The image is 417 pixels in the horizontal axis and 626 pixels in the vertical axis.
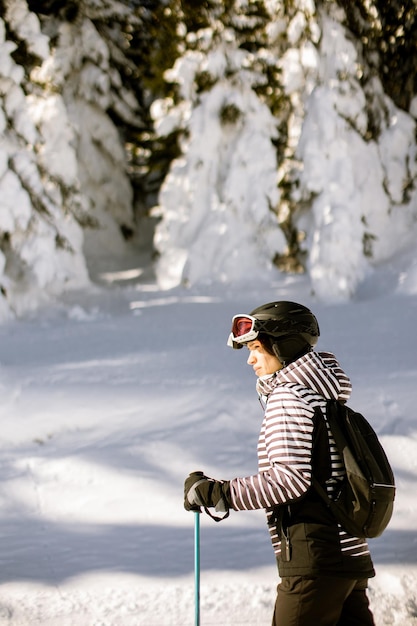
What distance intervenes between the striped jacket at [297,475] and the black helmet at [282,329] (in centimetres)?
5

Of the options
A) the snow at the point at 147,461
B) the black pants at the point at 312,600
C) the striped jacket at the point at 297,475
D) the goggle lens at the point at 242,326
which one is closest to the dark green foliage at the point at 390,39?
the snow at the point at 147,461

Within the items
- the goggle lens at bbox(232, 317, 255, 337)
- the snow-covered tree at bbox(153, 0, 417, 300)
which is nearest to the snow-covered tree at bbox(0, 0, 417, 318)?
the snow-covered tree at bbox(153, 0, 417, 300)

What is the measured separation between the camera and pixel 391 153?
1289 cm

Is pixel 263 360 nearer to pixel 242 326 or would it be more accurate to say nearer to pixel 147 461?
pixel 242 326

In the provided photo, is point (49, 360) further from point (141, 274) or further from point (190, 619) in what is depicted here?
point (141, 274)

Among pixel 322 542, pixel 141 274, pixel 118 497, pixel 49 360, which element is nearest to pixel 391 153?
pixel 141 274

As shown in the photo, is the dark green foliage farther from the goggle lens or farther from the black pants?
the black pants

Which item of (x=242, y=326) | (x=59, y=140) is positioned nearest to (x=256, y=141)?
(x=59, y=140)

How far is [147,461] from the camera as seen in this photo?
17.5ft

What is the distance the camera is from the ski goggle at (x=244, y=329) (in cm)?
211

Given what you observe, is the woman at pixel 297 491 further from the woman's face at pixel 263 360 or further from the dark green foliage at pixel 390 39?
the dark green foliage at pixel 390 39

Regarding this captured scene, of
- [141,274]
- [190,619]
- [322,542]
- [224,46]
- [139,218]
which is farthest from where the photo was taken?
[139,218]

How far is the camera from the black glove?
1.99m

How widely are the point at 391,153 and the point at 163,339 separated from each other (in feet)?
20.0
